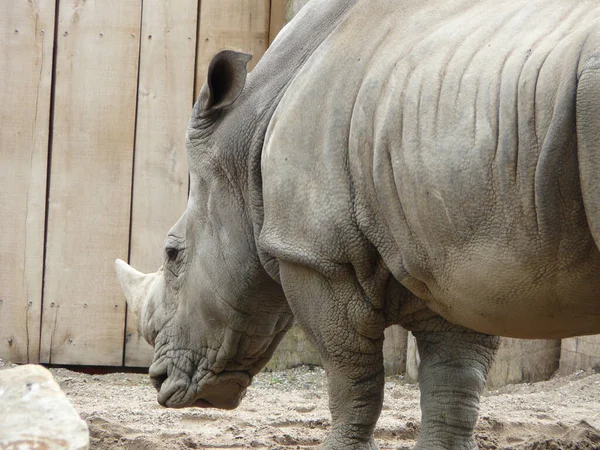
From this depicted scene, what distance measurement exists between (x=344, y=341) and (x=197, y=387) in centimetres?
79

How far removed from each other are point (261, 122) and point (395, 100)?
817 mm

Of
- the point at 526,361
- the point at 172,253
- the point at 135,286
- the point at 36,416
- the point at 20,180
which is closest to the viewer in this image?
the point at 36,416

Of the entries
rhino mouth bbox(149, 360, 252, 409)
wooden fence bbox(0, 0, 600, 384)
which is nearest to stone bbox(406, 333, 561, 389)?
wooden fence bbox(0, 0, 600, 384)

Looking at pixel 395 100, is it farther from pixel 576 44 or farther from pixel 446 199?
pixel 576 44

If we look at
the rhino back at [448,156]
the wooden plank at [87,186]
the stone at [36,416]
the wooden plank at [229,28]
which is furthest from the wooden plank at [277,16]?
the stone at [36,416]

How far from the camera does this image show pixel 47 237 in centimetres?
554

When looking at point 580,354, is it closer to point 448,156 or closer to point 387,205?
point 387,205

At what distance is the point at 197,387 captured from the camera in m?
3.56

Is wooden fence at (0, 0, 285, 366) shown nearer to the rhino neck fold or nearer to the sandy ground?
the sandy ground

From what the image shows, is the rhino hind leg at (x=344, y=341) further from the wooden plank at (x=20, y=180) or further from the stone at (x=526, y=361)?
the wooden plank at (x=20, y=180)

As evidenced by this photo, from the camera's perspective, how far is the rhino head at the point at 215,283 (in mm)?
3299

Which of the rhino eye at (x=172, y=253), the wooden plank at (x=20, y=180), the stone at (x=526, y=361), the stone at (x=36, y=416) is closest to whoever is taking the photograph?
the stone at (x=36, y=416)

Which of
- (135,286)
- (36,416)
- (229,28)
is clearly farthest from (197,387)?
(229,28)

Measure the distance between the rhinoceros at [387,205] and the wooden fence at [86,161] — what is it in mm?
1708
